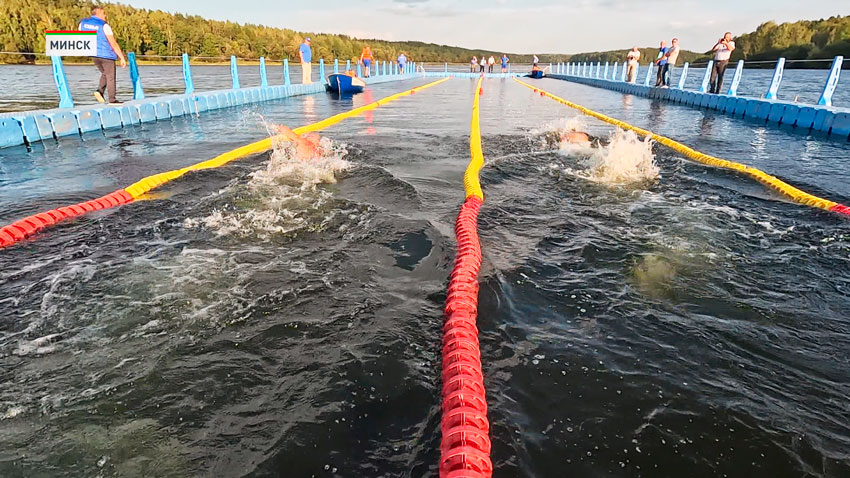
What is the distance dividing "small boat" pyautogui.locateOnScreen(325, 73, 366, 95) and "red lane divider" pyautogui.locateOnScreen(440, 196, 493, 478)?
18.8m

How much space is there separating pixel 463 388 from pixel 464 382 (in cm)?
4

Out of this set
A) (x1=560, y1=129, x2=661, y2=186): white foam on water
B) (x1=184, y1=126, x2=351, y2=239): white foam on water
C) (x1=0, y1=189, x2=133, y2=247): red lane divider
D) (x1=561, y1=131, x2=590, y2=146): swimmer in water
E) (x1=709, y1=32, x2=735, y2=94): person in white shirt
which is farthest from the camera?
(x1=709, y1=32, x2=735, y2=94): person in white shirt

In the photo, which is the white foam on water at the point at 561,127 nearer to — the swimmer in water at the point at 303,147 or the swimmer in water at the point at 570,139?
the swimmer in water at the point at 570,139

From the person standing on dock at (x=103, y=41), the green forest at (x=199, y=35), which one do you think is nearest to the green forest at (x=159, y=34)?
the green forest at (x=199, y=35)

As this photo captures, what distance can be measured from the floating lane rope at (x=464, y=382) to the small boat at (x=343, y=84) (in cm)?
1833

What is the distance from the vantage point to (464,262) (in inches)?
151

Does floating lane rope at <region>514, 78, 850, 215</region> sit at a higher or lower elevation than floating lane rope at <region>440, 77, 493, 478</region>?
higher

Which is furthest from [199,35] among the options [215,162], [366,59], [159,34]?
[215,162]

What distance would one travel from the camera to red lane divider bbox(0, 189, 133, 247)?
4383 millimetres

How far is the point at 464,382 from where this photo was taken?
7.75ft

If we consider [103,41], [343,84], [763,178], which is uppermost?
[103,41]

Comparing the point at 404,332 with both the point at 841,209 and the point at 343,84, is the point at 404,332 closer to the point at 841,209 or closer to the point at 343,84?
the point at 841,209

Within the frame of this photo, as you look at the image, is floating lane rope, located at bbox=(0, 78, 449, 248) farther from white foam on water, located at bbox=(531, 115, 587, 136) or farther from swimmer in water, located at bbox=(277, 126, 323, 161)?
white foam on water, located at bbox=(531, 115, 587, 136)

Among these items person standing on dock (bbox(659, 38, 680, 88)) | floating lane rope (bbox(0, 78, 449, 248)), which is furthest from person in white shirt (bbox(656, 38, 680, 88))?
floating lane rope (bbox(0, 78, 449, 248))
